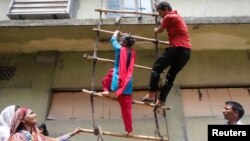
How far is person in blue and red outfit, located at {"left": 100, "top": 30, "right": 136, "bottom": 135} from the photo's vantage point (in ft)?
13.4

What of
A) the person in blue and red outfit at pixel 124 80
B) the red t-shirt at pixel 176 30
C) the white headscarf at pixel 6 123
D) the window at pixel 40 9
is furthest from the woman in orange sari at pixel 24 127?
the window at pixel 40 9

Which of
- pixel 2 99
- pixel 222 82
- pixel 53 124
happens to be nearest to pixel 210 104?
pixel 222 82

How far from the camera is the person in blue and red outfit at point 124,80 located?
161 inches

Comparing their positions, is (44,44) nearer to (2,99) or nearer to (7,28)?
(7,28)

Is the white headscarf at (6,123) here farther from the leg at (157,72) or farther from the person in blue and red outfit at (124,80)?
the leg at (157,72)

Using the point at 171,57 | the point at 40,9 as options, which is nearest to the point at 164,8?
the point at 171,57

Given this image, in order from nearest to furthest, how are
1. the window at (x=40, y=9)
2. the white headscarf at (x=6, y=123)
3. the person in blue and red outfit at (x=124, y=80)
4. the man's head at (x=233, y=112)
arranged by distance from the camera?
the white headscarf at (x=6, y=123)
the man's head at (x=233, y=112)
the person in blue and red outfit at (x=124, y=80)
the window at (x=40, y=9)

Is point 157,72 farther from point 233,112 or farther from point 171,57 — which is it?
point 233,112

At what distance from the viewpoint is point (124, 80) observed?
411cm

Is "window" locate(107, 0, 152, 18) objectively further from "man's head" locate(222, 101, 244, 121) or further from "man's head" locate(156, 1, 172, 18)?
"man's head" locate(222, 101, 244, 121)

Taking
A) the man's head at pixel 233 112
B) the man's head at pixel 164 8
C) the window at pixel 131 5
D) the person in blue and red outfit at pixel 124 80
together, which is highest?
the window at pixel 131 5

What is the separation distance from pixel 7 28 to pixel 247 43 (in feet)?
12.0

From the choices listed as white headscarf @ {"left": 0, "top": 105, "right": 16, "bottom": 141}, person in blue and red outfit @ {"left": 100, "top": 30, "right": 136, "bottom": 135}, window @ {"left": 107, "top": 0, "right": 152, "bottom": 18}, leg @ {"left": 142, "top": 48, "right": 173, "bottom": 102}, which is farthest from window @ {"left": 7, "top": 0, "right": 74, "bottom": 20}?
white headscarf @ {"left": 0, "top": 105, "right": 16, "bottom": 141}

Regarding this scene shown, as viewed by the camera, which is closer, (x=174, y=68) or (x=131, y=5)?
(x=174, y=68)
